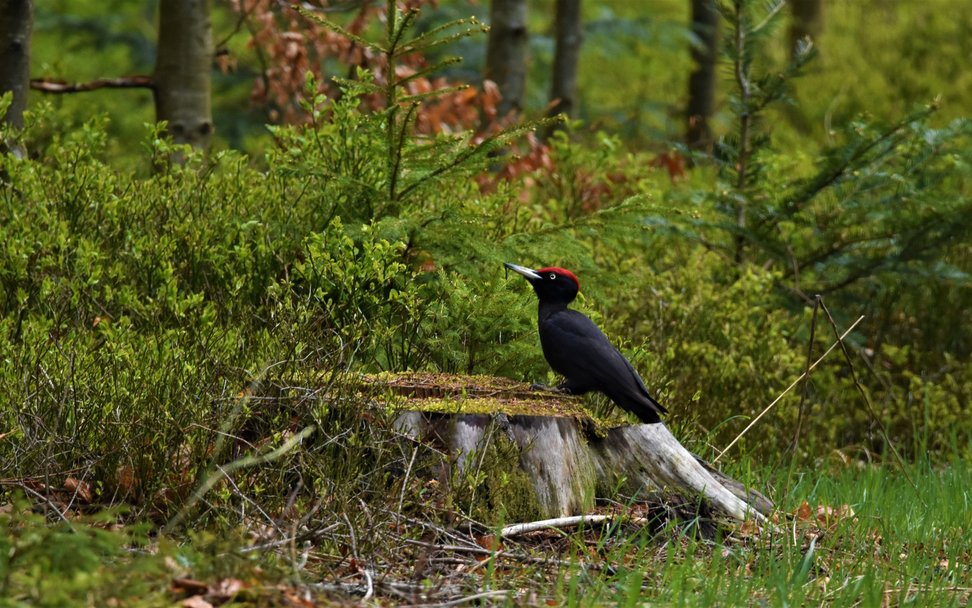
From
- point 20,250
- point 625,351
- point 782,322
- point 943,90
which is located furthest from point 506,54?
point 943,90

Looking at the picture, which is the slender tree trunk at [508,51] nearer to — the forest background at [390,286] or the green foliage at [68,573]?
the forest background at [390,286]

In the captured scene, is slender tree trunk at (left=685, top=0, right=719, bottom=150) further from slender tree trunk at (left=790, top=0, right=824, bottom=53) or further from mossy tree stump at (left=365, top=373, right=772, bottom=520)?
mossy tree stump at (left=365, top=373, right=772, bottom=520)

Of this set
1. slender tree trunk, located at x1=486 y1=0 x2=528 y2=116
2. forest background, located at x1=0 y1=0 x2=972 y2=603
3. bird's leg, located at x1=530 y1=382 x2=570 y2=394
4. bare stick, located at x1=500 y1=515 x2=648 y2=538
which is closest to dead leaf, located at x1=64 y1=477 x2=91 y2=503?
forest background, located at x1=0 y1=0 x2=972 y2=603

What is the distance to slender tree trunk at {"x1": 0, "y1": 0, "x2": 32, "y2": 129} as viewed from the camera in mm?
7172

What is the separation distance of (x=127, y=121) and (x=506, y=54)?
21.1ft

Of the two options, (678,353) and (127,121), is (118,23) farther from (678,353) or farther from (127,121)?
(678,353)

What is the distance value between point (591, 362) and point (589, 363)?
0.01m

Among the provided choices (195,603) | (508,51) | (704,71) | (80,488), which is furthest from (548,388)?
(704,71)

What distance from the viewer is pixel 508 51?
34.9 feet

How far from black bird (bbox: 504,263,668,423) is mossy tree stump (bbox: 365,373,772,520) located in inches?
3.9

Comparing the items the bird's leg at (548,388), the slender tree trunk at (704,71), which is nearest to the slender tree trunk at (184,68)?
the bird's leg at (548,388)

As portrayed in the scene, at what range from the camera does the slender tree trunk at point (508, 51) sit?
10508 mm

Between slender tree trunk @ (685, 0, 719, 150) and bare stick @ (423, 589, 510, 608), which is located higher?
slender tree trunk @ (685, 0, 719, 150)

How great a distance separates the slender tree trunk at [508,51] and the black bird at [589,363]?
5.40m
